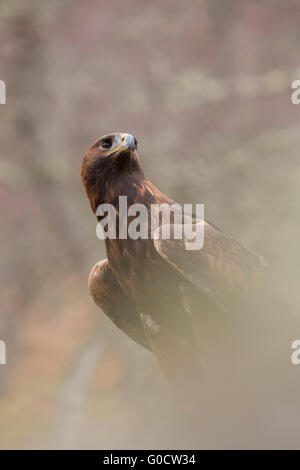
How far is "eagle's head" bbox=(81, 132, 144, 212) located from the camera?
108 cm

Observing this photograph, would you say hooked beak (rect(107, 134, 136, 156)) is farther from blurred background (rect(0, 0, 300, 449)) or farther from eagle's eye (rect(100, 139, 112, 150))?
blurred background (rect(0, 0, 300, 449))

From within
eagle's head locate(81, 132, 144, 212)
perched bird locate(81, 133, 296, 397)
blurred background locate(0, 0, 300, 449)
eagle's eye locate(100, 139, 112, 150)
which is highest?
blurred background locate(0, 0, 300, 449)

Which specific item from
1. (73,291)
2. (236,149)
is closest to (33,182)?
(73,291)

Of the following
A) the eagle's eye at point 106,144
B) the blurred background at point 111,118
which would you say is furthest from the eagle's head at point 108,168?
the blurred background at point 111,118

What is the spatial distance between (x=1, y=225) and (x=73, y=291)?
48cm

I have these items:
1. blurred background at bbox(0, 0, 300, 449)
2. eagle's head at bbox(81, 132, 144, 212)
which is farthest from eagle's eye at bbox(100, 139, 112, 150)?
blurred background at bbox(0, 0, 300, 449)

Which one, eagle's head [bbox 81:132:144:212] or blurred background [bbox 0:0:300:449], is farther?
blurred background [bbox 0:0:300:449]

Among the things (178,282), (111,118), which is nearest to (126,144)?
(178,282)

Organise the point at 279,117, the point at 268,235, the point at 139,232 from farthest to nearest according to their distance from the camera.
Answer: the point at 279,117, the point at 268,235, the point at 139,232

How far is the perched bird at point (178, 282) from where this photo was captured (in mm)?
1058

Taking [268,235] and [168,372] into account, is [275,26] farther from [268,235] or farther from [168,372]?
[168,372]

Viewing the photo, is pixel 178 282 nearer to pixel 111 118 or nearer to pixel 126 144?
pixel 126 144

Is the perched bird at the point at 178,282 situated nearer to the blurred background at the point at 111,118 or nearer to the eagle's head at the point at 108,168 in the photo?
the eagle's head at the point at 108,168

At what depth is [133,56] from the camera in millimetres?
2410
